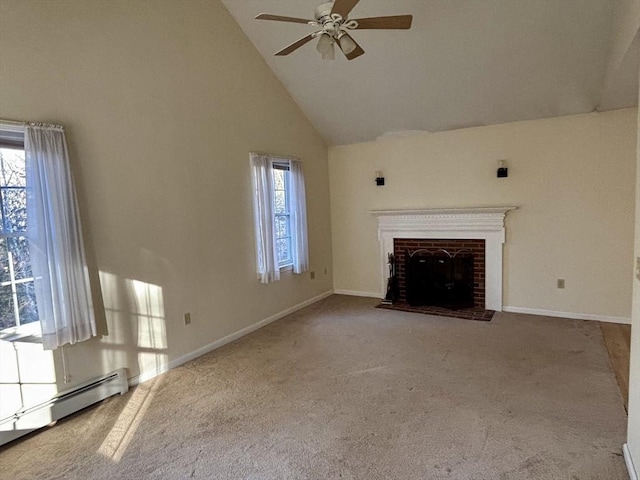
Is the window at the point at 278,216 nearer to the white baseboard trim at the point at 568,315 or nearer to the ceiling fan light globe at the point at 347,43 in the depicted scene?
the ceiling fan light globe at the point at 347,43

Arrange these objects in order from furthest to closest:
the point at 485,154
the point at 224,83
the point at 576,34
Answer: the point at 485,154 < the point at 224,83 < the point at 576,34

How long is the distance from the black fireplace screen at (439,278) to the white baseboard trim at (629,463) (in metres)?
2.92

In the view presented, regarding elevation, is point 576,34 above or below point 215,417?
above

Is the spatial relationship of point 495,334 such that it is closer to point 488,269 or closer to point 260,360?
point 488,269

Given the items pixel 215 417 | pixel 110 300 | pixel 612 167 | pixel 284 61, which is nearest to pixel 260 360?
pixel 215 417

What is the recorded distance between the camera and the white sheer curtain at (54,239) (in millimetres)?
2533

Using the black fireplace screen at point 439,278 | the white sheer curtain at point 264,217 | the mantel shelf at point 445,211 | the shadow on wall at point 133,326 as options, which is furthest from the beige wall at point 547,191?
the shadow on wall at point 133,326

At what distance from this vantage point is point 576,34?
3.41 metres

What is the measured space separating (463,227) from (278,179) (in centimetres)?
251

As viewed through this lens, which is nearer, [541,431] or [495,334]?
[541,431]

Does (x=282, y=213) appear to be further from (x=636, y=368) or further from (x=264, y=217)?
(x=636, y=368)

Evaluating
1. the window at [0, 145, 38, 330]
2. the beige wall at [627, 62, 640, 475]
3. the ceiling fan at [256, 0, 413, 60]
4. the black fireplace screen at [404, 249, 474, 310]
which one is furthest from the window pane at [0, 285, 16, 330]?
the black fireplace screen at [404, 249, 474, 310]

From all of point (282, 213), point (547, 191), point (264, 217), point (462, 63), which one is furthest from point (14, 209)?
point (547, 191)

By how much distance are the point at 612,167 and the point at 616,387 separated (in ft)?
8.26
